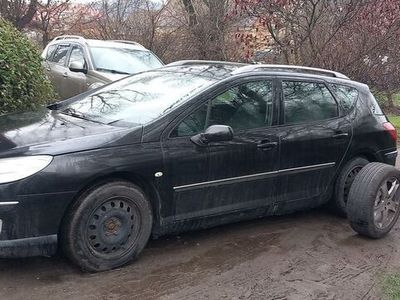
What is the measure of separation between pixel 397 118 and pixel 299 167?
33.0ft

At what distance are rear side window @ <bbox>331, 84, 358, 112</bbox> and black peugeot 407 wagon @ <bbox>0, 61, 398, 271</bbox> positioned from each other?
0.01 metres

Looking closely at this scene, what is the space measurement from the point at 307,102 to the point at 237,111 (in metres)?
0.95

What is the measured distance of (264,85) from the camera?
5016 millimetres

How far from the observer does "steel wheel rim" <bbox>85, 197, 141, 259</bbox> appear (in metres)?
3.99

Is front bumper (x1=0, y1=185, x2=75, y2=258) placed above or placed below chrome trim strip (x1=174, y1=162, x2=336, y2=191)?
below

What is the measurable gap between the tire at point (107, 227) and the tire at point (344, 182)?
2303 millimetres

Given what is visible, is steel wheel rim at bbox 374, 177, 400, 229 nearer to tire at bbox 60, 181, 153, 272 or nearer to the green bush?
tire at bbox 60, 181, 153, 272

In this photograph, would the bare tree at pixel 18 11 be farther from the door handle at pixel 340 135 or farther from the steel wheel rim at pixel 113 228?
the steel wheel rim at pixel 113 228

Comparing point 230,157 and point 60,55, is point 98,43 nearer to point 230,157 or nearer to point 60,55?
point 60,55

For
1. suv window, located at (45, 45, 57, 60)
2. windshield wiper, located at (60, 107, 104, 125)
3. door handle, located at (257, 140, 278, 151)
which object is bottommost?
door handle, located at (257, 140, 278, 151)

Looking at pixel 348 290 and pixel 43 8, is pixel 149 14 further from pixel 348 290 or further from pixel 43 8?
pixel 348 290

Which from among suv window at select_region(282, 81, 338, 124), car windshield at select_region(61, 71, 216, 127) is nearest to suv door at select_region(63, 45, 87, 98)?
car windshield at select_region(61, 71, 216, 127)

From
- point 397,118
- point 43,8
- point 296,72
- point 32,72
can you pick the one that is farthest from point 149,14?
point 296,72

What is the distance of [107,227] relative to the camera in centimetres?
406
